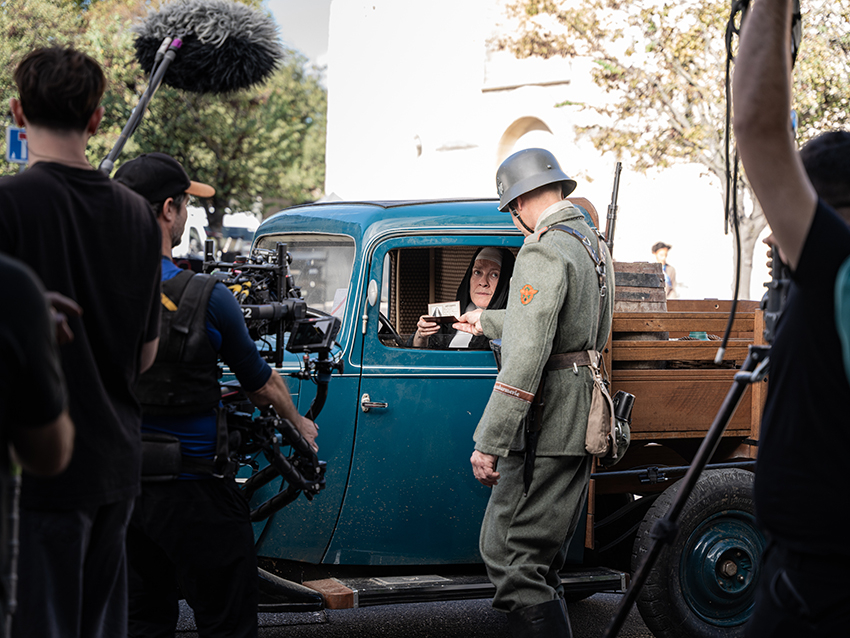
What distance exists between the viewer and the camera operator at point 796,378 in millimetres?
1701

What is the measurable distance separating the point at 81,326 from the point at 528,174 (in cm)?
211

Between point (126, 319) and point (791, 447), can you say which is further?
point (126, 319)

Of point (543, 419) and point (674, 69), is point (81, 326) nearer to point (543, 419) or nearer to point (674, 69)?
point (543, 419)

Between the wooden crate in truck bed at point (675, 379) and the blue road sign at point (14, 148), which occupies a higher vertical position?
the blue road sign at point (14, 148)

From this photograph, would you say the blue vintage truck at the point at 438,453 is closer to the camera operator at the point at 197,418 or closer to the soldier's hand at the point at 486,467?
the soldier's hand at the point at 486,467

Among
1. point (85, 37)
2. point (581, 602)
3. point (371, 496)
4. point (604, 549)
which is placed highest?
point (85, 37)

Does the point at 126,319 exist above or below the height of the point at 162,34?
below

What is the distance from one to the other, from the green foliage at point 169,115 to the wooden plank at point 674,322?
40.7 feet

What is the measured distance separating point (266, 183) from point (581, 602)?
25.6 meters

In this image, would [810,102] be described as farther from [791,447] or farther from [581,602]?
[791,447]

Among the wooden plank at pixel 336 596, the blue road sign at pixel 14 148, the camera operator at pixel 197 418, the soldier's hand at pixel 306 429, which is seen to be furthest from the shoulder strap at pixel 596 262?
the blue road sign at pixel 14 148

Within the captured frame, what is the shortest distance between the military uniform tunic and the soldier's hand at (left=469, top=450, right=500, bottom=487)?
0.04 metres

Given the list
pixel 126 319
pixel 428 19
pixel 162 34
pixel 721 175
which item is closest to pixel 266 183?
pixel 428 19

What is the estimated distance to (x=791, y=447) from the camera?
5.81 feet
